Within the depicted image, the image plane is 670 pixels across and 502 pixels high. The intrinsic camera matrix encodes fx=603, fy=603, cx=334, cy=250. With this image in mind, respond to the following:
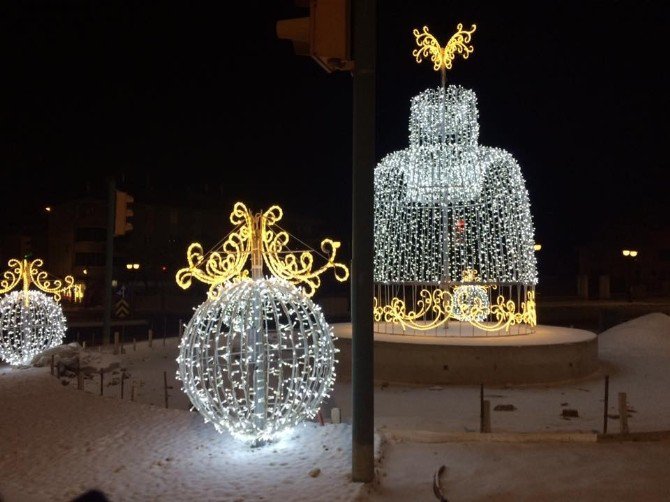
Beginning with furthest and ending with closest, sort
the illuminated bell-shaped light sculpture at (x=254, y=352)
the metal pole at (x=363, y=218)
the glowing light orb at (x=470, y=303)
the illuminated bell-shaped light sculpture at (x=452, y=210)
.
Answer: the glowing light orb at (x=470, y=303), the illuminated bell-shaped light sculpture at (x=452, y=210), the illuminated bell-shaped light sculpture at (x=254, y=352), the metal pole at (x=363, y=218)

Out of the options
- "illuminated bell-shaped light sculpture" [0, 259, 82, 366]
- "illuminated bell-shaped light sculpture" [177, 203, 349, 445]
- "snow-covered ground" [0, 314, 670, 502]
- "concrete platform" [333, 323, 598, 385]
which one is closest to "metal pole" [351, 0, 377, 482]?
"snow-covered ground" [0, 314, 670, 502]

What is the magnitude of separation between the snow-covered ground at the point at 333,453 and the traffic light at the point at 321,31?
12.3 feet

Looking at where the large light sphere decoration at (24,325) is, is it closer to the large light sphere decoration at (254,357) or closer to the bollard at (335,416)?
the large light sphere decoration at (254,357)

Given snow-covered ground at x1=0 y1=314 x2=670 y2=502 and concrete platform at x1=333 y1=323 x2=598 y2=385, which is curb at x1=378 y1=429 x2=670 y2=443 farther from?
concrete platform at x1=333 y1=323 x2=598 y2=385

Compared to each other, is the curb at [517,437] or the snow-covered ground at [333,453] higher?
the curb at [517,437]

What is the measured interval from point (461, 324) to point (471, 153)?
4.35 m

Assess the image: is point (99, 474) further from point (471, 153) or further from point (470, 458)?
point (471, 153)

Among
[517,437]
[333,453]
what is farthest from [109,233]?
[517,437]

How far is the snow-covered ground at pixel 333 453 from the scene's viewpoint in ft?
17.0

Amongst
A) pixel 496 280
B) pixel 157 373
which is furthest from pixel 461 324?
pixel 157 373

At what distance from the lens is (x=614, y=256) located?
48.1 metres

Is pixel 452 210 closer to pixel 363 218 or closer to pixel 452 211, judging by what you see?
pixel 452 211

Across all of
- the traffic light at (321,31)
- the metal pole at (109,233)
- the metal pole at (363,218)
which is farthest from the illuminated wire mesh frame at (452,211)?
the traffic light at (321,31)

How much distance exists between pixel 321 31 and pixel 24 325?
959 cm
